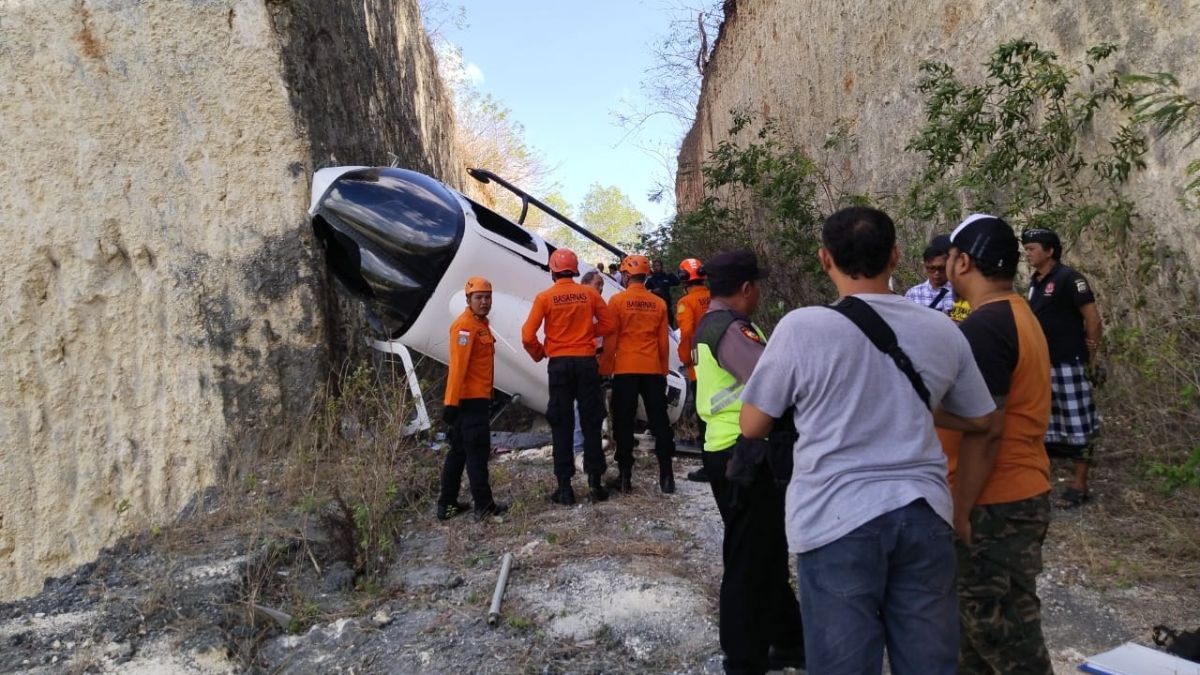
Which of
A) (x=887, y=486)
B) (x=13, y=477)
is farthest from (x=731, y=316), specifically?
(x=13, y=477)

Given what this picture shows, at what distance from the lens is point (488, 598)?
4.52 m

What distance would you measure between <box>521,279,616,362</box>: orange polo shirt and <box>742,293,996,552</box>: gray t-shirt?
3997mm

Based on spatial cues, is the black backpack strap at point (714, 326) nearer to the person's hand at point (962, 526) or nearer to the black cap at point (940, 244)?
the person's hand at point (962, 526)

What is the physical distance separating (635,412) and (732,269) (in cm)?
337

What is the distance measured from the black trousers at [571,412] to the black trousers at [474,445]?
51 centimetres

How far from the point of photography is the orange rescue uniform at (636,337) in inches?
258

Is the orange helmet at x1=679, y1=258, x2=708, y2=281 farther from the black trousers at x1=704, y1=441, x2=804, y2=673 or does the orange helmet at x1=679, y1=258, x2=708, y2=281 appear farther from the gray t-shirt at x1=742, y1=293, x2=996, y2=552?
the gray t-shirt at x1=742, y1=293, x2=996, y2=552

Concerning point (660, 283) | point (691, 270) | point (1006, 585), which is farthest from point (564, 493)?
point (660, 283)

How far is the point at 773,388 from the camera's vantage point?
2.31m

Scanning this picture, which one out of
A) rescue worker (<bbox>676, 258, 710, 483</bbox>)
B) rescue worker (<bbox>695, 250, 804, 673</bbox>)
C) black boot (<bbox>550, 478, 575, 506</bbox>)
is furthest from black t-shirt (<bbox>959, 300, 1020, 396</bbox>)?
black boot (<bbox>550, 478, 575, 506</bbox>)

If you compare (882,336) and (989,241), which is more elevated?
(989,241)

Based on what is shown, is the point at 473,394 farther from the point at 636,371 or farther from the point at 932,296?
the point at 932,296

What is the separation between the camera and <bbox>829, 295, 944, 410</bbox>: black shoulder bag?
2.25 metres

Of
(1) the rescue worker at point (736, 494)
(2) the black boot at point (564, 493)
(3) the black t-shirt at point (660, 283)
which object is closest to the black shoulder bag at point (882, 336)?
(1) the rescue worker at point (736, 494)
